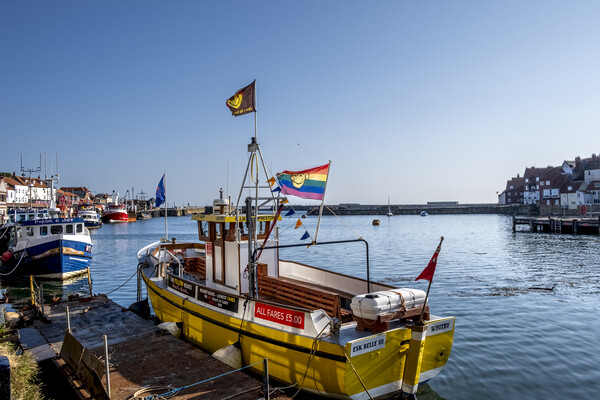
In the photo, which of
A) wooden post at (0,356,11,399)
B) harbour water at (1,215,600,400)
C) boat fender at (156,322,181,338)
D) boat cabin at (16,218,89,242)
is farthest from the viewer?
boat cabin at (16,218,89,242)

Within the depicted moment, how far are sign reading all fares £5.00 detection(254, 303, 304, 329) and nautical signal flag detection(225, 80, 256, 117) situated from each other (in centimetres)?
518

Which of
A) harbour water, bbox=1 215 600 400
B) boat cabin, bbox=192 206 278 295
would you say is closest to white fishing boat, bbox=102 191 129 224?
harbour water, bbox=1 215 600 400

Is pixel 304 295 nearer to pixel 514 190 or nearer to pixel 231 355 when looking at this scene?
pixel 231 355

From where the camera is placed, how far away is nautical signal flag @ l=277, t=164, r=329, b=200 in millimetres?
9969

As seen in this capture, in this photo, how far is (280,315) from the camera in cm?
876

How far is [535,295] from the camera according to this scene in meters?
20.2

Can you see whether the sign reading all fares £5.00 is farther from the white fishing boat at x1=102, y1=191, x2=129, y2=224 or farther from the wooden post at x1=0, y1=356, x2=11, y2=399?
the white fishing boat at x1=102, y1=191, x2=129, y2=224

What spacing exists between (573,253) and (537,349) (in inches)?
1151

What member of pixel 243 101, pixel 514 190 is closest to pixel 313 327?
pixel 243 101

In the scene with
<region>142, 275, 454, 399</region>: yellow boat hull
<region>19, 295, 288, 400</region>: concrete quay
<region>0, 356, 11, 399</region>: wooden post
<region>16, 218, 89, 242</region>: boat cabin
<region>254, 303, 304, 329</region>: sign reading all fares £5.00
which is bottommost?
<region>19, 295, 288, 400</region>: concrete quay

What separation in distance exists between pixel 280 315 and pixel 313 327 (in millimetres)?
963

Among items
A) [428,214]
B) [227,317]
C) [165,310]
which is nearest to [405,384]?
[227,317]

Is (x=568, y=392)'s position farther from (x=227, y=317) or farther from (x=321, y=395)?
(x=227, y=317)

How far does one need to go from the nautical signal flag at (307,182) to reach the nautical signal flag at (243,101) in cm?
223
